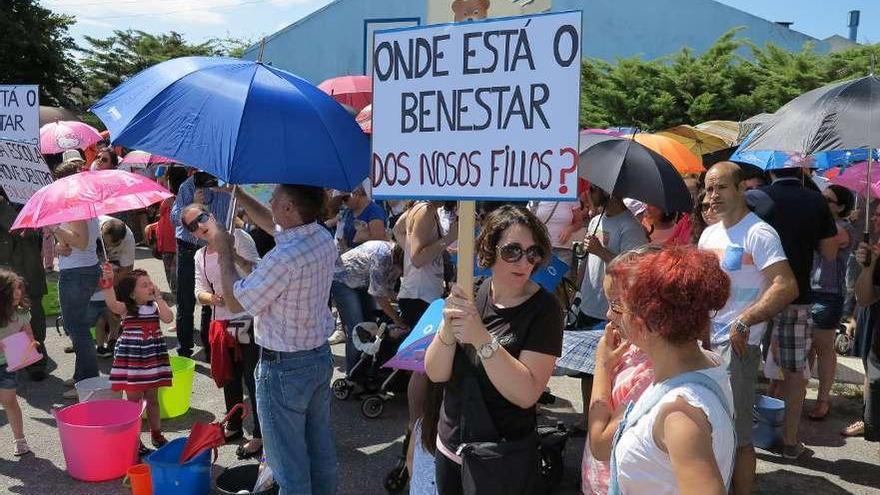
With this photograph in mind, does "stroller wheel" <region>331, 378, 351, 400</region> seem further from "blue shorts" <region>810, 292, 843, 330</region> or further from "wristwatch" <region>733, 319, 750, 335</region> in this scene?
"blue shorts" <region>810, 292, 843, 330</region>

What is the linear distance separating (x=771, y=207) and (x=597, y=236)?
3.67ft

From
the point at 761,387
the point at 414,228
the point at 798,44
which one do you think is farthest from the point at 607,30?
the point at 414,228

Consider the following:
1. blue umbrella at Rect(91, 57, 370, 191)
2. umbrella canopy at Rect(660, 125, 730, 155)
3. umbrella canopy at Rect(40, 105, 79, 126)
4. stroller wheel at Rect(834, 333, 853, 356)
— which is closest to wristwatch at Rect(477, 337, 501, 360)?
blue umbrella at Rect(91, 57, 370, 191)

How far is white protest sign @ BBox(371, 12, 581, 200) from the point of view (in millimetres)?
2104

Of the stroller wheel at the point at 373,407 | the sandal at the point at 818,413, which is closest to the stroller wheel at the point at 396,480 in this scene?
the stroller wheel at the point at 373,407

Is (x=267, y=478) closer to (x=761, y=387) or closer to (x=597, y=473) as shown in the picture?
(x=597, y=473)

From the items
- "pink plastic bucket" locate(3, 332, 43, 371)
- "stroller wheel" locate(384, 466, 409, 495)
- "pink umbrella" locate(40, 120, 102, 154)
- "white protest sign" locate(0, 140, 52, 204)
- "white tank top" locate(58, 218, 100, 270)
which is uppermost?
"pink umbrella" locate(40, 120, 102, 154)

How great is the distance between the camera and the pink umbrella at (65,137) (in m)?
10.8

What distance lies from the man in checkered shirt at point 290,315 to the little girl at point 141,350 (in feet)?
5.43

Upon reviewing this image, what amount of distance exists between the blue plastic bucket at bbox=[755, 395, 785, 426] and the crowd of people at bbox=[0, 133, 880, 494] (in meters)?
0.11

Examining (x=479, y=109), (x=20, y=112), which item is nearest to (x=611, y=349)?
(x=479, y=109)

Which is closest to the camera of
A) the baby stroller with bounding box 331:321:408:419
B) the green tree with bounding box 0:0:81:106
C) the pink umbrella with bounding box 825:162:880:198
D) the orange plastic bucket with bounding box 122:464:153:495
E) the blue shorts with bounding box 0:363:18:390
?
the orange plastic bucket with bounding box 122:464:153:495

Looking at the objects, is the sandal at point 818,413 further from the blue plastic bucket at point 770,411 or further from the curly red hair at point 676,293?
the curly red hair at point 676,293

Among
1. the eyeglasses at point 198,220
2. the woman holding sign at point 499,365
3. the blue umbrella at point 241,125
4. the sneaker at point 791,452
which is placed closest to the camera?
the woman holding sign at point 499,365
